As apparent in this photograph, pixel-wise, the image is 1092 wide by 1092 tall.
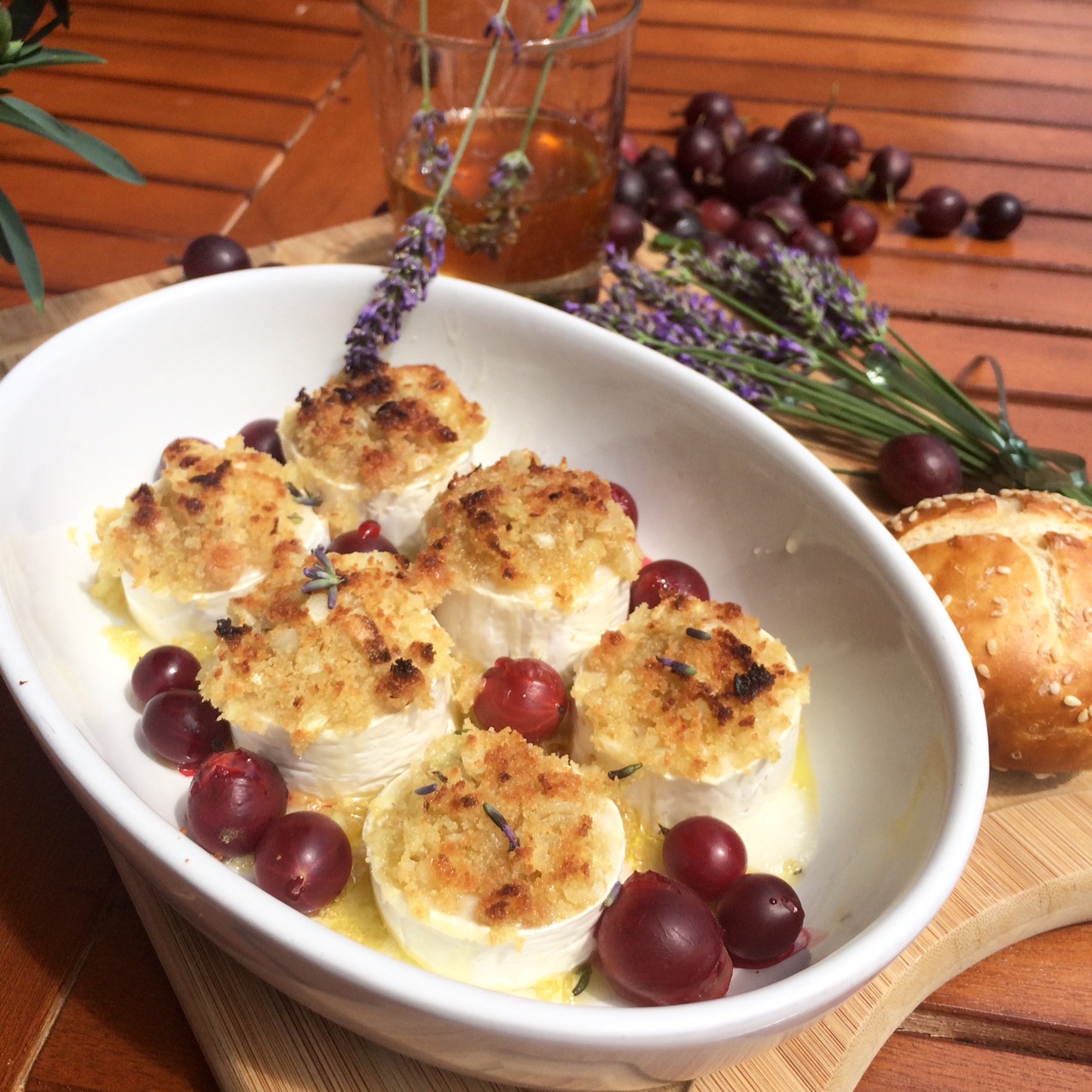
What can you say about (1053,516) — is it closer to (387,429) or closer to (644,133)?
(387,429)

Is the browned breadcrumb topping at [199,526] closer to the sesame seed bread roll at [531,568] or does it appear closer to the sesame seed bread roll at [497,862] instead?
the sesame seed bread roll at [531,568]

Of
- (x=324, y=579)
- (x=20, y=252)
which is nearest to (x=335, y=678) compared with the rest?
(x=324, y=579)

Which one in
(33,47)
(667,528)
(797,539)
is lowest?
(667,528)

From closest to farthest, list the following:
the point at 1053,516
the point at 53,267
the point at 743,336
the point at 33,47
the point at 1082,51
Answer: the point at 33,47, the point at 1053,516, the point at 743,336, the point at 53,267, the point at 1082,51

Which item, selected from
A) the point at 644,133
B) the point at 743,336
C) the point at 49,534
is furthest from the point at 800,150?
the point at 49,534

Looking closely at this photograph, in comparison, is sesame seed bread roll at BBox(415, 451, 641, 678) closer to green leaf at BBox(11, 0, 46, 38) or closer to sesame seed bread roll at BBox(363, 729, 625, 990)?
sesame seed bread roll at BBox(363, 729, 625, 990)

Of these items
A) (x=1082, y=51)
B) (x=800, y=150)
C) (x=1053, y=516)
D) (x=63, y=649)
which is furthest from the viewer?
(x=1082, y=51)

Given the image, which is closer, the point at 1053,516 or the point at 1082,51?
the point at 1053,516

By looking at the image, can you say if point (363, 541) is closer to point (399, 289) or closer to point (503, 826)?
point (399, 289)
